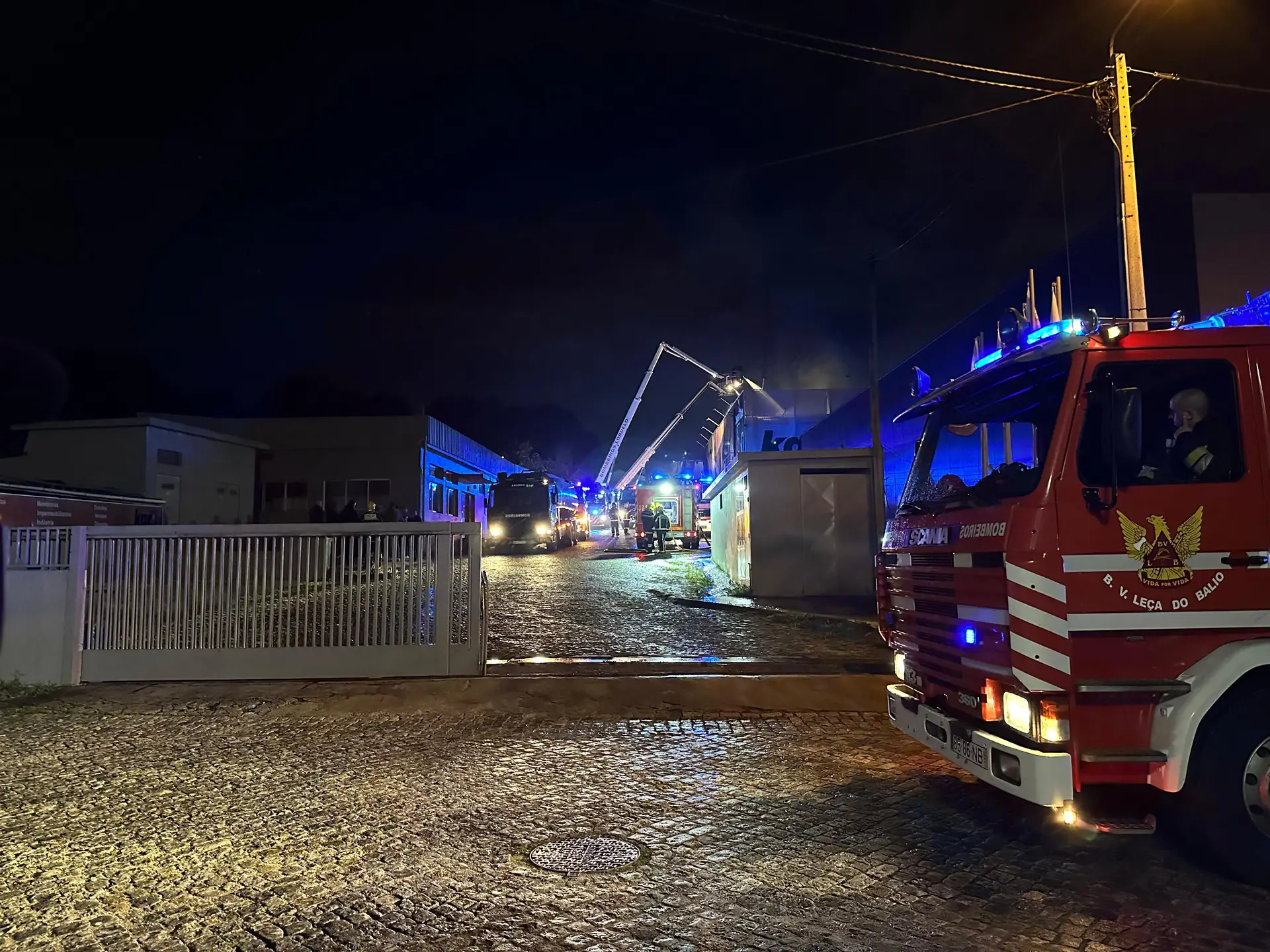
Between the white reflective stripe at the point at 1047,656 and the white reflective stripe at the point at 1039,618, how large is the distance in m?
0.09

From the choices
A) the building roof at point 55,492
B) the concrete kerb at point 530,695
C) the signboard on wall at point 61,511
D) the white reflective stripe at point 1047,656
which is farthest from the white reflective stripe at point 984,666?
the building roof at point 55,492

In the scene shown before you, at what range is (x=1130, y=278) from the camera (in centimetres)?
889

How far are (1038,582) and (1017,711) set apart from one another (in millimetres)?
660

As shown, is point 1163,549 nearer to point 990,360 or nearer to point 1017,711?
point 1017,711

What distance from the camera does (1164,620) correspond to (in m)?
Answer: 3.88

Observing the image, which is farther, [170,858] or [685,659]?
[685,659]

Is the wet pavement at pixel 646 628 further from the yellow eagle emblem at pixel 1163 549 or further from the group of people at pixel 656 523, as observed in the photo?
the group of people at pixel 656 523

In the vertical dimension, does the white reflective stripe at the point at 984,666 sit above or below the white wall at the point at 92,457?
below

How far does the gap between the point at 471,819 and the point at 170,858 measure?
5.32 ft

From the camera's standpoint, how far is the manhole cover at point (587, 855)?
4027mm

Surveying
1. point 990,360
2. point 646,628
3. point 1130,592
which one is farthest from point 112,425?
point 1130,592

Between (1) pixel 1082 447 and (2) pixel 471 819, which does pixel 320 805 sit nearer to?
(2) pixel 471 819

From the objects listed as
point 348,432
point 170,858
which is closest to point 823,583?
point 170,858

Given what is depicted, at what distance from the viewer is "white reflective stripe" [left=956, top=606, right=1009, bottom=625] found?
3895 millimetres
